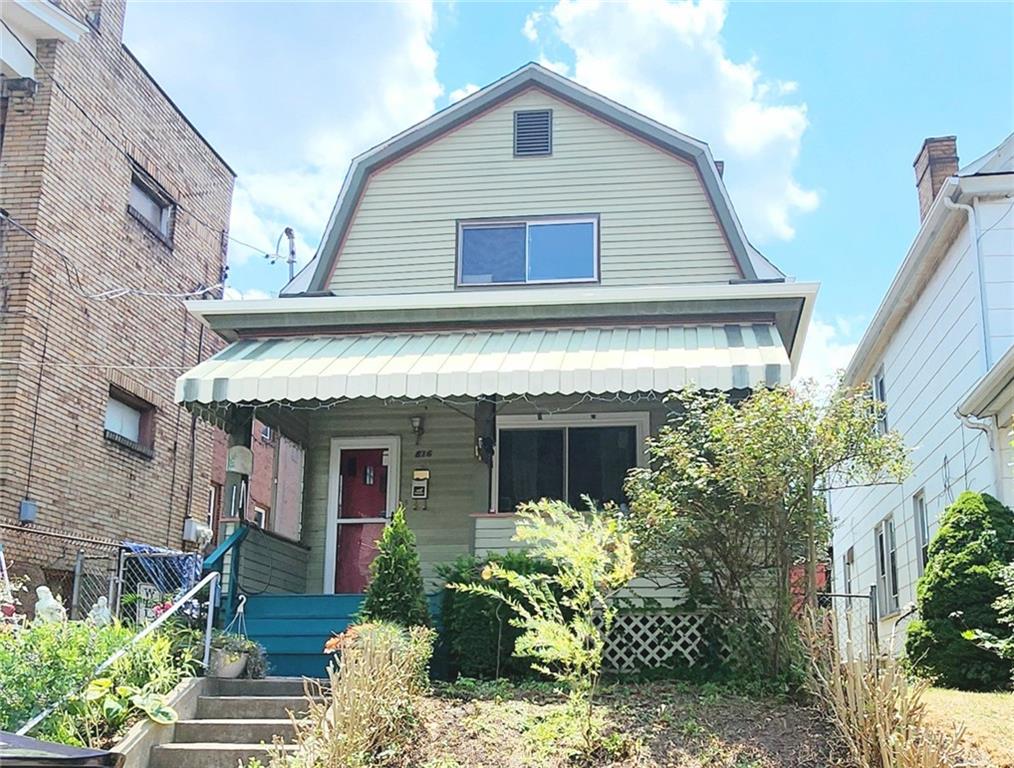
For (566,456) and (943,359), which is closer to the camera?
(566,456)

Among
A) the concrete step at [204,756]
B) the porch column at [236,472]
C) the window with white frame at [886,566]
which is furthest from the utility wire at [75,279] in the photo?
the window with white frame at [886,566]

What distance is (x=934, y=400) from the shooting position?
14.2m

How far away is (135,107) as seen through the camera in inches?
660

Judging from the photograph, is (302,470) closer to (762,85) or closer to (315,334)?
(315,334)

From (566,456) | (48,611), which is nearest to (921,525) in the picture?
(566,456)

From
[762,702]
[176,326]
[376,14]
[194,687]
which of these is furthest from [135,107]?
[762,702]

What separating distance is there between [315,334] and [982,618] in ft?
26.4

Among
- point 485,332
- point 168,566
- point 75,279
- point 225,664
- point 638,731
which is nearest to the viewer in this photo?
point 638,731

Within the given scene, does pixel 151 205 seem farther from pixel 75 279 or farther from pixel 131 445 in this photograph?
pixel 131 445

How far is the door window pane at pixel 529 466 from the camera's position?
12734 mm

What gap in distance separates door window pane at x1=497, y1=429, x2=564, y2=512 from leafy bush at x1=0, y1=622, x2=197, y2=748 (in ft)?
18.3

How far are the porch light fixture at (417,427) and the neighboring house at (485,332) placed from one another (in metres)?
0.07

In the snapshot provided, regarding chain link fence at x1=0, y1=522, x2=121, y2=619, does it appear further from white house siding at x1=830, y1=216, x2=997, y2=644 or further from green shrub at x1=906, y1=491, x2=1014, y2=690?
white house siding at x1=830, y1=216, x2=997, y2=644

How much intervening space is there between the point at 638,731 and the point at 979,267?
7832 mm
